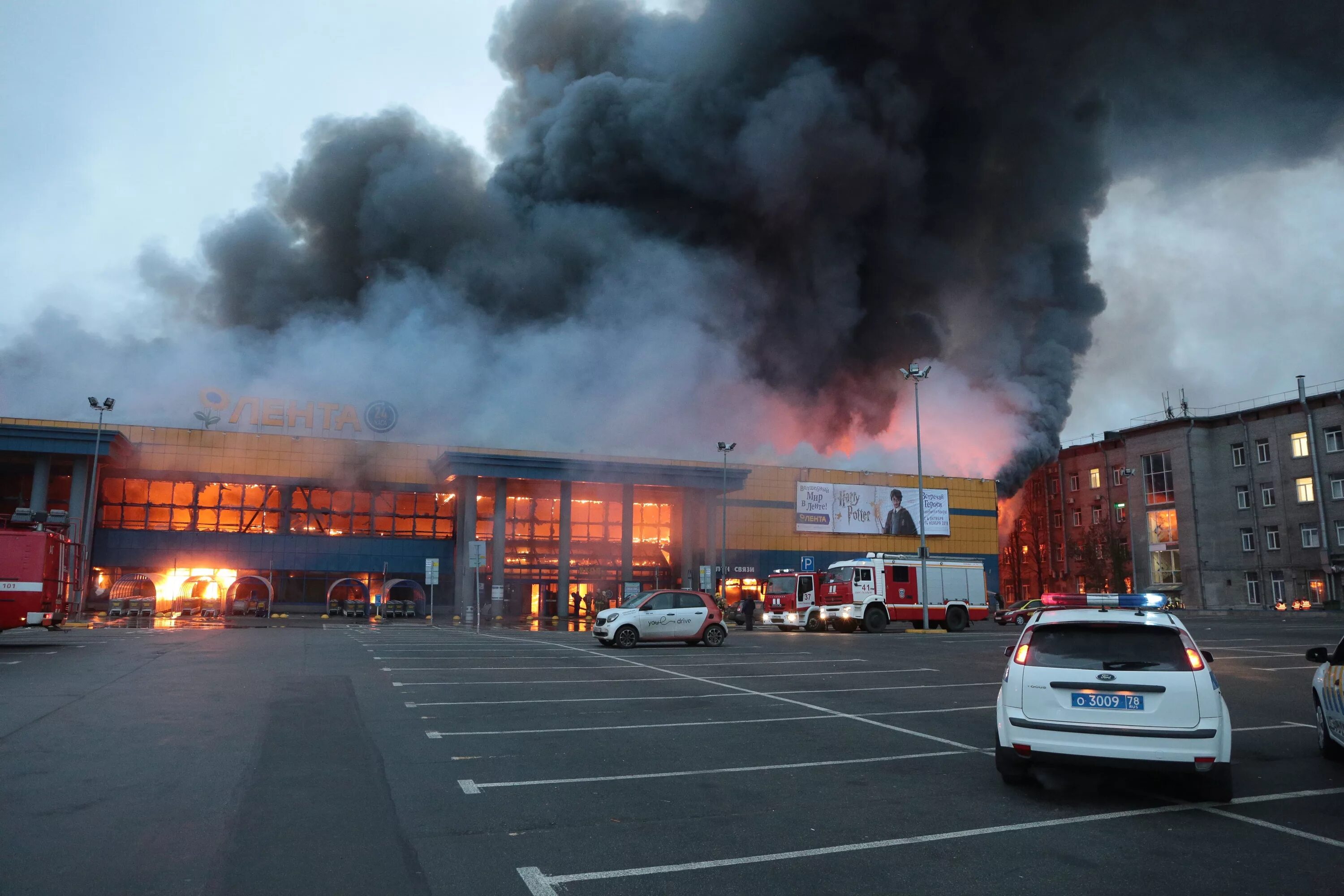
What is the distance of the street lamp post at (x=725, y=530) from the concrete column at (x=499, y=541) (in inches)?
450

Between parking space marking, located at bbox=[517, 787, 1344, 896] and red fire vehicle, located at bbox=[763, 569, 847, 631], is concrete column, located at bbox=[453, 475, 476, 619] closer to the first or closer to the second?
red fire vehicle, located at bbox=[763, 569, 847, 631]

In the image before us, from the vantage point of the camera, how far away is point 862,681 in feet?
45.8

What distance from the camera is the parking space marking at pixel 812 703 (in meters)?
8.82

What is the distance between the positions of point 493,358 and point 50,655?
34.8 m

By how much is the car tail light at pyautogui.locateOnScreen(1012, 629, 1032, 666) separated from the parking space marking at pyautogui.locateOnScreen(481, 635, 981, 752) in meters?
1.99

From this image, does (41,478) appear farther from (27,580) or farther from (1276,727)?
(1276,727)

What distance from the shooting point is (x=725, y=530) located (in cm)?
4341

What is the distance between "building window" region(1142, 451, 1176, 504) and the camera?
58750 mm

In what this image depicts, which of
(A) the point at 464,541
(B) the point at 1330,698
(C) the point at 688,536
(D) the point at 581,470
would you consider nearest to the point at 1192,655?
(B) the point at 1330,698

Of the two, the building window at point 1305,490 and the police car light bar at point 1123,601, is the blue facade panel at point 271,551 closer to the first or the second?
the police car light bar at point 1123,601

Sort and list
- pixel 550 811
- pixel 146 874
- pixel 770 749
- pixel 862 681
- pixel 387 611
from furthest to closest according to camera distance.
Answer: pixel 387 611 < pixel 862 681 < pixel 770 749 < pixel 550 811 < pixel 146 874

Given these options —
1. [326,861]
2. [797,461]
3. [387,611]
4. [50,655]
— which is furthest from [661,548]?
[326,861]

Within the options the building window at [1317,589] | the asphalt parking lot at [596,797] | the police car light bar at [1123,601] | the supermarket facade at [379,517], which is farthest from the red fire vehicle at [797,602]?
the building window at [1317,589]

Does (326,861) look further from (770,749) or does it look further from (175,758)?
(770,749)
